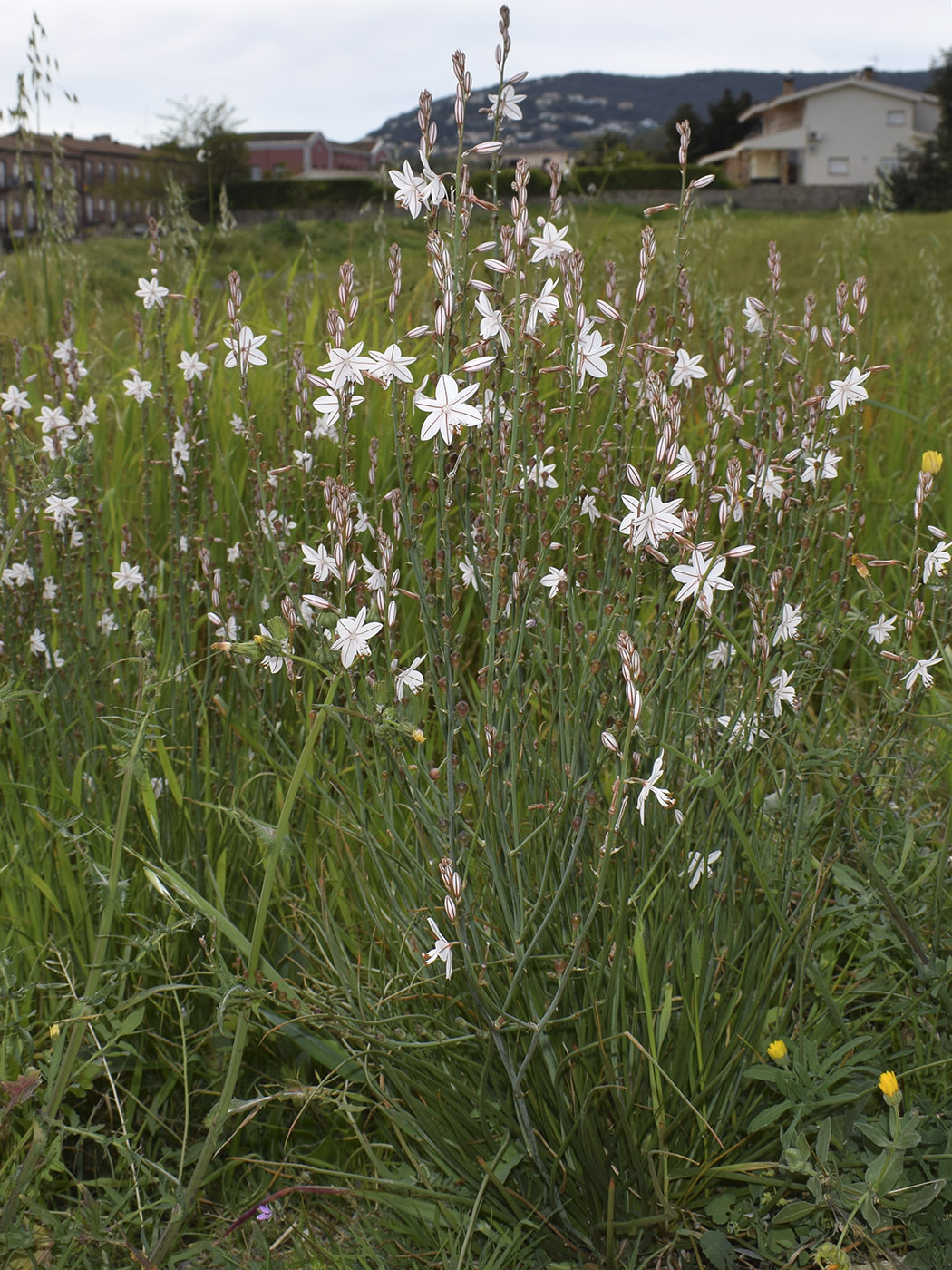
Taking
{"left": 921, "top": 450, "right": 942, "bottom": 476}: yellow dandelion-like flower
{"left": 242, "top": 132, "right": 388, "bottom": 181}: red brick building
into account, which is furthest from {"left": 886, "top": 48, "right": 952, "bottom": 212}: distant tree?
Answer: {"left": 242, "top": 132, "right": 388, "bottom": 181}: red brick building

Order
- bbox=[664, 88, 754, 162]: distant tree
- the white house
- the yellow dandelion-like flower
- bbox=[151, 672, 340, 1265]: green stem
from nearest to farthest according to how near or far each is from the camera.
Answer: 1. bbox=[151, 672, 340, 1265]: green stem
2. the yellow dandelion-like flower
3. the white house
4. bbox=[664, 88, 754, 162]: distant tree

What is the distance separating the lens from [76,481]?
2471 mm

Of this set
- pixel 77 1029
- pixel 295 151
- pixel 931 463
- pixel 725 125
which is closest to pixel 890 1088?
pixel 931 463

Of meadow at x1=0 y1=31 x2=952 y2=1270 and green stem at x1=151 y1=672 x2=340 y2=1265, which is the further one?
meadow at x1=0 y1=31 x2=952 y2=1270

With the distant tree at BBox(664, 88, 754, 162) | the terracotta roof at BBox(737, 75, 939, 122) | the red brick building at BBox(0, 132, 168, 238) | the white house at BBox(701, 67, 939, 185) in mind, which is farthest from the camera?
the distant tree at BBox(664, 88, 754, 162)

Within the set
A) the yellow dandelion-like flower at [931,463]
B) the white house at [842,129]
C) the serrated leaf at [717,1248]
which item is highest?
the white house at [842,129]

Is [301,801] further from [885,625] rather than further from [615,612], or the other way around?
[885,625]

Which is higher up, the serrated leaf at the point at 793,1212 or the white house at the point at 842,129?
the white house at the point at 842,129

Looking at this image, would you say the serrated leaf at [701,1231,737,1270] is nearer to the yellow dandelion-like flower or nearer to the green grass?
the green grass

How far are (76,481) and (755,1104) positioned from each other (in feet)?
6.42

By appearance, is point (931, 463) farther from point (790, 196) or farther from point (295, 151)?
point (295, 151)

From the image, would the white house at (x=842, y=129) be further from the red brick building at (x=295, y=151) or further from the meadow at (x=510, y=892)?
the meadow at (x=510, y=892)

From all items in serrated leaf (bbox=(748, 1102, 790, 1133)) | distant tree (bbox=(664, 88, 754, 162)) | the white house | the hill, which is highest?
the hill

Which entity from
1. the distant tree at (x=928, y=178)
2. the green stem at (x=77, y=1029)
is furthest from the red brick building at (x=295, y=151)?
the green stem at (x=77, y=1029)
